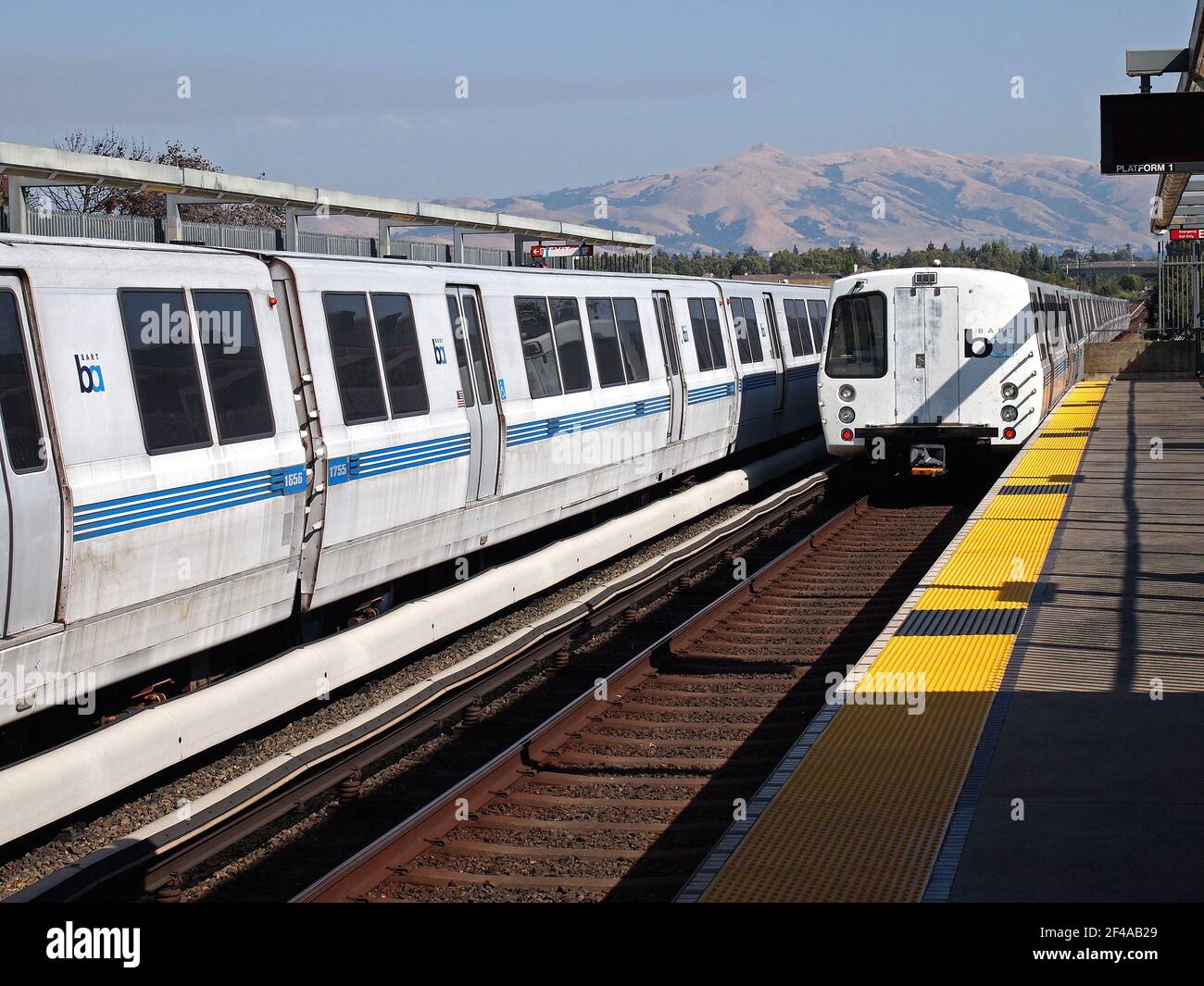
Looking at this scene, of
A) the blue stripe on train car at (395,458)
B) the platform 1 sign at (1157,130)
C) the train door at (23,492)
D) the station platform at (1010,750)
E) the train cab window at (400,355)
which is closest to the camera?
the station platform at (1010,750)

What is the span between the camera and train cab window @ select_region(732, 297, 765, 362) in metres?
21.9

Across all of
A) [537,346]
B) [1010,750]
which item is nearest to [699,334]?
[537,346]

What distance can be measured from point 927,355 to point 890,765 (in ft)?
38.8

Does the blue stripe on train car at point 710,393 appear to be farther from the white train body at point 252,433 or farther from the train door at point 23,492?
the train door at point 23,492

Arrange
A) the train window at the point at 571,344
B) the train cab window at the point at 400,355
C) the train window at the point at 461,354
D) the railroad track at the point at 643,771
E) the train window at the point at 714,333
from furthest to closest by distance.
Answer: the train window at the point at 714,333, the train window at the point at 571,344, the train window at the point at 461,354, the train cab window at the point at 400,355, the railroad track at the point at 643,771

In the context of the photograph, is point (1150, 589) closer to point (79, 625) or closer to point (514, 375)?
point (514, 375)

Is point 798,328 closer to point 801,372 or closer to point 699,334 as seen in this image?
point 801,372

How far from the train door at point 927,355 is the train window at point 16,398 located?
12.7m

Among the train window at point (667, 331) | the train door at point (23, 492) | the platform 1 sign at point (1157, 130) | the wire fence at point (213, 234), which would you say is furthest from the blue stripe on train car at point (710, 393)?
the train door at point (23, 492)

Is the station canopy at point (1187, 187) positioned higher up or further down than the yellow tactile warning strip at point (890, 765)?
higher up

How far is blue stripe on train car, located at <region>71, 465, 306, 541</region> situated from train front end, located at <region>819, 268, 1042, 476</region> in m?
10.2

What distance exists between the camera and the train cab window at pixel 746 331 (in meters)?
21.9

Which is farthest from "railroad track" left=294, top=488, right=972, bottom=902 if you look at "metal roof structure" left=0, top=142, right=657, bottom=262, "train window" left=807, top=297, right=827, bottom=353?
"train window" left=807, top=297, right=827, bottom=353

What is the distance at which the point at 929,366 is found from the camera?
18062 millimetres
